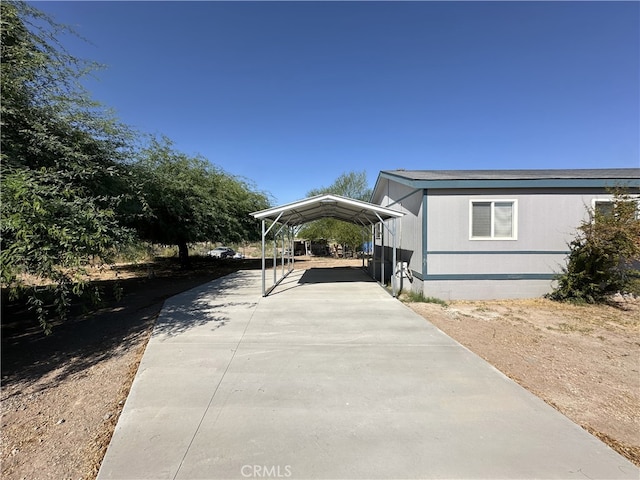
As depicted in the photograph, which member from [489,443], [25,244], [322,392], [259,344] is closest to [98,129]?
[25,244]

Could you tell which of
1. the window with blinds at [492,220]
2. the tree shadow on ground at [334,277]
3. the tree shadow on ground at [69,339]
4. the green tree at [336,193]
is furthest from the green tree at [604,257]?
the green tree at [336,193]

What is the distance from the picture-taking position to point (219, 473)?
2.22 m

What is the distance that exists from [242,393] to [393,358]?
200 centimetres

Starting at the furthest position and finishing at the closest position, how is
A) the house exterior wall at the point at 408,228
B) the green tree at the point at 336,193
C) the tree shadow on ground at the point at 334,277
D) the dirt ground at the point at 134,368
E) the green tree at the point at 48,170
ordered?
the green tree at the point at 336,193 → the tree shadow on ground at the point at 334,277 → the house exterior wall at the point at 408,228 → the green tree at the point at 48,170 → the dirt ground at the point at 134,368

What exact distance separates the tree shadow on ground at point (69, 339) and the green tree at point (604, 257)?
379 inches

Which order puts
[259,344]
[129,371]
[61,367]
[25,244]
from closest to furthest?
[25,244] < [129,371] < [61,367] < [259,344]

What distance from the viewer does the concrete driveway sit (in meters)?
2.29

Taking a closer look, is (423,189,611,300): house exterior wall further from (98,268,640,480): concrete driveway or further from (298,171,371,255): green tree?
(298,171,371,255): green tree

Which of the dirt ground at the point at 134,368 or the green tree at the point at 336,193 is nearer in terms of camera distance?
the dirt ground at the point at 134,368

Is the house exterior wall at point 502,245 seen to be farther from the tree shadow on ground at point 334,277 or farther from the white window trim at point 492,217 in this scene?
the tree shadow on ground at point 334,277

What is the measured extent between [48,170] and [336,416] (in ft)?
17.7

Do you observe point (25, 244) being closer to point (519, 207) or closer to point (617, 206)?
point (519, 207)

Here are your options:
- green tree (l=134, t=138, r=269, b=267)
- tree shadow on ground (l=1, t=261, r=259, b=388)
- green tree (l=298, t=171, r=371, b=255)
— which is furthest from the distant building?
green tree (l=298, t=171, r=371, b=255)

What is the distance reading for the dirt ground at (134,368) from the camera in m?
2.67
